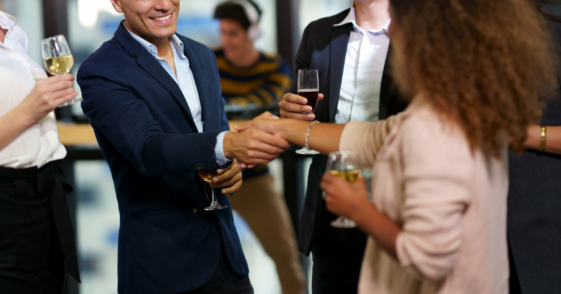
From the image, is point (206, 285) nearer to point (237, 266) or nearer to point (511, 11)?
point (237, 266)

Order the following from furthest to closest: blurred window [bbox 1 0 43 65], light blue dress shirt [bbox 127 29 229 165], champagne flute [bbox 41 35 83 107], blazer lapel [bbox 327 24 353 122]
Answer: blurred window [bbox 1 0 43 65] → champagne flute [bbox 41 35 83 107] → blazer lapel [bbox 327 24 353 122] → light blue dress shirt [bbox 127 29 229 165]

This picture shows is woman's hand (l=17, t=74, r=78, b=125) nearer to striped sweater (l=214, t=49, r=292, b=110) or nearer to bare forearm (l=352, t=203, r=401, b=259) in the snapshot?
bare forearm (l=352, t=203, r=401, b=259)

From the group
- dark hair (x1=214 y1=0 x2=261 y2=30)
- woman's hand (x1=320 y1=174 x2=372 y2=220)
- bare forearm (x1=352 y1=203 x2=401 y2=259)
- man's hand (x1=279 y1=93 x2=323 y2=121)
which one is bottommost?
bare forearm (x1=352 y1=203 x2=401 y2=259)

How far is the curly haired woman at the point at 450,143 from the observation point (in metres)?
1.00

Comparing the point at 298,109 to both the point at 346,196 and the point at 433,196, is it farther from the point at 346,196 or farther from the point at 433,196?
the point at 433,196

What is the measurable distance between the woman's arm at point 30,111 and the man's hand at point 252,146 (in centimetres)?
72

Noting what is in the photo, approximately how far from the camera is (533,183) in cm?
164

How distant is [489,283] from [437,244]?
0.24 meters

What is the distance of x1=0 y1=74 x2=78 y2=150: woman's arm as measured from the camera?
1740 mm

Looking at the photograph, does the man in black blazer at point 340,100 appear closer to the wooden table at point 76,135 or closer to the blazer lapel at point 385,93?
the blazer lapel at point 385,93

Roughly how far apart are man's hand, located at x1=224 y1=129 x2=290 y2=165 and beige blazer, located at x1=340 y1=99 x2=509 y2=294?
47 cm

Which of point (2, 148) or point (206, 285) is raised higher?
point (2, 148)

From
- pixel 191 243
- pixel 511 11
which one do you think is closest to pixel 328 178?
pixel 511 11

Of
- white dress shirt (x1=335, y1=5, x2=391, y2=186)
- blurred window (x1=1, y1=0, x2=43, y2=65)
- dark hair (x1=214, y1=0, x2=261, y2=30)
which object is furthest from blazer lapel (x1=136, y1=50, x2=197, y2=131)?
blurred window (x1=1, y1=0, x2=43, y2=65)
